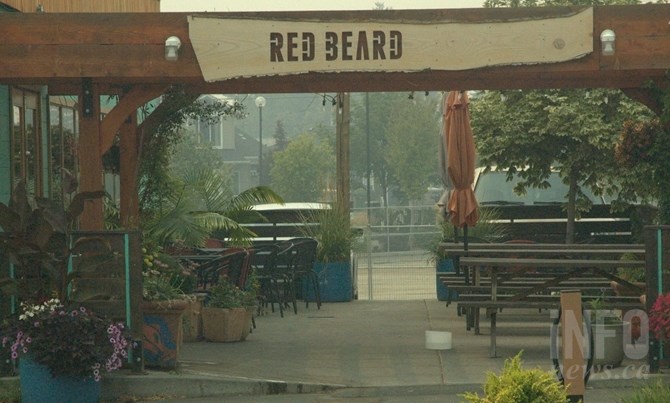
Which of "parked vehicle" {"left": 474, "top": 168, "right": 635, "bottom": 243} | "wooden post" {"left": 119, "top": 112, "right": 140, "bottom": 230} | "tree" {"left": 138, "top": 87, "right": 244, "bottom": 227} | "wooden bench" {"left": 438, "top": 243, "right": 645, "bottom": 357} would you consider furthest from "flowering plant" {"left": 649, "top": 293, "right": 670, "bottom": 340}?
"parked vehicle" {"left": 474, "top": 168, "right": 635, "bottom": 243}

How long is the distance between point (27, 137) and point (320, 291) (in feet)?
18.4

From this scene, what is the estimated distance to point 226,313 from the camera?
13.4 meters

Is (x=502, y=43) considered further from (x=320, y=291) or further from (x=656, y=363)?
(x=320, y=291)

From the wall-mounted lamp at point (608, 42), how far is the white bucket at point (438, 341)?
9.96 feet

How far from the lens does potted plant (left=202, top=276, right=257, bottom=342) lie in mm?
13430

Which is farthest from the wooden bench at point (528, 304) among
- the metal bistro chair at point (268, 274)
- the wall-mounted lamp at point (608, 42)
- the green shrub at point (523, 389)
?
the green shrub at point (523, 389)

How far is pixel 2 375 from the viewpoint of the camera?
10750 millimetres

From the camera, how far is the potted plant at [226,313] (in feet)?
44.1

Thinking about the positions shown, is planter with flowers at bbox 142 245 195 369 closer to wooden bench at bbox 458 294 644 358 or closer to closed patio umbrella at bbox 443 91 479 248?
wooden bench at bbox 458 294 644 358

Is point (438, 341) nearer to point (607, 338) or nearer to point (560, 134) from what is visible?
point (607, 338)

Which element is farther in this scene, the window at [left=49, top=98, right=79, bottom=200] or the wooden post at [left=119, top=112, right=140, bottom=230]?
the window at [left=49, top=98, right=79, bottom=200]

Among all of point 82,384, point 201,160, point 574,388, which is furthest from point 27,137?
point 201,160

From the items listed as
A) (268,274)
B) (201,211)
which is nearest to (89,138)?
(201,211)

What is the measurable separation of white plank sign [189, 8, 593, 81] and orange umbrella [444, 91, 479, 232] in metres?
2.54
